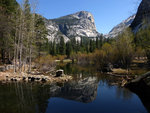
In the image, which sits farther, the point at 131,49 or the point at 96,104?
the point at 131,49

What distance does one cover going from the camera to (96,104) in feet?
33.6

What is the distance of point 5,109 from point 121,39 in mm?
32680

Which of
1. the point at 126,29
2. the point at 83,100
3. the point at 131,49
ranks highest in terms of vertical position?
the point at 126,29

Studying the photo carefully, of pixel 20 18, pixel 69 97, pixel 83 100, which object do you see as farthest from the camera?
pixel 20 18

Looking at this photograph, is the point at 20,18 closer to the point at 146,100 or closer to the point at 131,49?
the point at 146,100

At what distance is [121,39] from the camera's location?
111ft

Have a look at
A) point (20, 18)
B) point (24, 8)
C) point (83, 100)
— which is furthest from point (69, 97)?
point (24, 8)

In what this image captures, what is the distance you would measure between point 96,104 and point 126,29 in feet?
102

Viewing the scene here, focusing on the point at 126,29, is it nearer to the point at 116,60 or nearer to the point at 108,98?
the point at 116,60

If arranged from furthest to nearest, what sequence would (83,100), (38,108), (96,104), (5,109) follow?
1. (83,100)
2. (96,104)
3. (38,108)
4. (5,109)

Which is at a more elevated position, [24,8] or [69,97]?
[24,8]

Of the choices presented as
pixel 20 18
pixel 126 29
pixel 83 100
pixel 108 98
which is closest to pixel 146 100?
pixel 108 98

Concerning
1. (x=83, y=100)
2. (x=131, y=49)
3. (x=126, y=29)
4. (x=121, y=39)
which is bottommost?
(x=83, y=100)

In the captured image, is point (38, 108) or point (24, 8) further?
point (24, 8)
